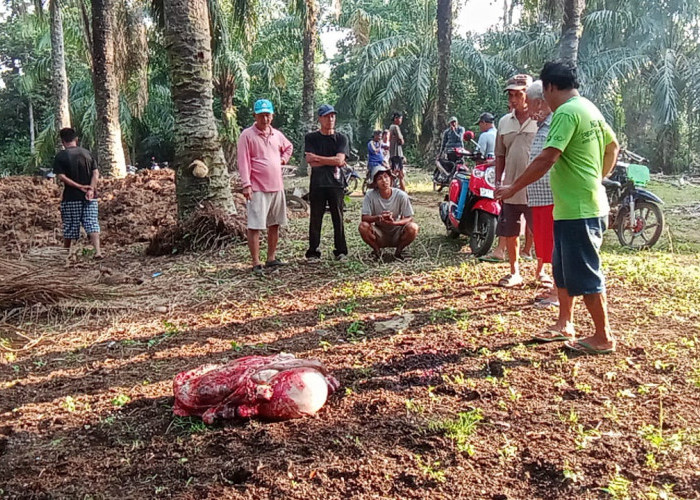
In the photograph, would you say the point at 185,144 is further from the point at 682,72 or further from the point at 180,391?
the point at 682,72

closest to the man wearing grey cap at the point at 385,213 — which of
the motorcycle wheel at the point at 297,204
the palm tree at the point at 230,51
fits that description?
the motorcycle wheel at the point at 297,204

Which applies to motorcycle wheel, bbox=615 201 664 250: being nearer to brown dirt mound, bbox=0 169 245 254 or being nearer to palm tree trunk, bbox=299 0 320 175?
brown dirt mound, bbox=0 169 245 254

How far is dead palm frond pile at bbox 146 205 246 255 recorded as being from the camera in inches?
291

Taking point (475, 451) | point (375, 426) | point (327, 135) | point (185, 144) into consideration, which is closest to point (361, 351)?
point (375, 426)

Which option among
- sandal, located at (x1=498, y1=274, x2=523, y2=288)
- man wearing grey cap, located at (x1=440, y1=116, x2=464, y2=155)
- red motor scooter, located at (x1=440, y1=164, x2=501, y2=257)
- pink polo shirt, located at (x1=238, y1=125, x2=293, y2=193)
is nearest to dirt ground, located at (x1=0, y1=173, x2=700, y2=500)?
sandal, located at (x1=498, y1=274, x2=523, y2=288)

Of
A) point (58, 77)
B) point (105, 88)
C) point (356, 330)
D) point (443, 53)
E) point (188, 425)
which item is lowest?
point (188, 425)

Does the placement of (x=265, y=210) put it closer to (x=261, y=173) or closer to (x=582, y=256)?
(x=261, y=173)

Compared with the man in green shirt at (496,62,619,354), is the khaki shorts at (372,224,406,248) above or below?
below

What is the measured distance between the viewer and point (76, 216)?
24.1 ft

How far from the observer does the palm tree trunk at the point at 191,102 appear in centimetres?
737

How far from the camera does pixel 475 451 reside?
8.31ft

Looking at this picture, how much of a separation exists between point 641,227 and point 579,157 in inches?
171

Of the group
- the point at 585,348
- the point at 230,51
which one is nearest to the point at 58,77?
the point at 230,51

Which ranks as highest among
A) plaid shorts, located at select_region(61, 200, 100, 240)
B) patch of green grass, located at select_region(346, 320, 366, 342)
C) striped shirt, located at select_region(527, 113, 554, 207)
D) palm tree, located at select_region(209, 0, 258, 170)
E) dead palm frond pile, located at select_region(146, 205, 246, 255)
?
palm tree, located at select_region(209, 0, 258, 170)
